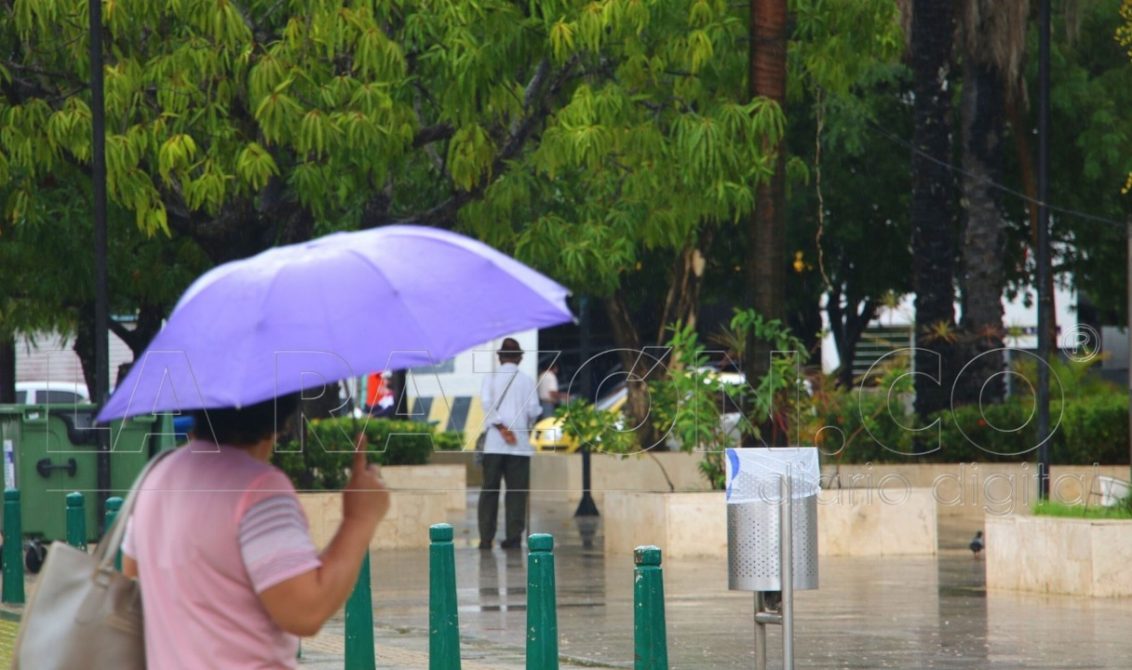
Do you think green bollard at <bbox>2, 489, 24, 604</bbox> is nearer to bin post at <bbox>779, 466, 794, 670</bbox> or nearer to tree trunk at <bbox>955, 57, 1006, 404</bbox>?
bin post at <bbox>779, 466, 794, 670</bbox>

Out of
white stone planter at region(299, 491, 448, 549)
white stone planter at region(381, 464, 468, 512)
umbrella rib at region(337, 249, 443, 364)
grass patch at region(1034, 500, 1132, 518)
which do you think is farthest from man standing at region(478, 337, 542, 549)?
umbrella rib at region(337, 249, 443, 364)

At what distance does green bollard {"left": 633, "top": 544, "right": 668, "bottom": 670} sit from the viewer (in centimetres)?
872

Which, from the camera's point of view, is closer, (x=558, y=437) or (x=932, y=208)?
(x=932, y=208)

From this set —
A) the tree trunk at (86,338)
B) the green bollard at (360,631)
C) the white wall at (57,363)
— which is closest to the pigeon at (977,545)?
the green bollard at (360,631)

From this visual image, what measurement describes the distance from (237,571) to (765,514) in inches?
171

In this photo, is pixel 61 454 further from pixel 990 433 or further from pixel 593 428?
pixel 990 433

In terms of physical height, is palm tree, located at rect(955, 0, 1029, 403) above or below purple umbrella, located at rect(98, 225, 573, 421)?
above

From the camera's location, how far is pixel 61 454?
56.7 feet

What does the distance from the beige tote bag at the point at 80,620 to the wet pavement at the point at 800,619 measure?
22.0ft

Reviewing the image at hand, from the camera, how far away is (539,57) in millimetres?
18781

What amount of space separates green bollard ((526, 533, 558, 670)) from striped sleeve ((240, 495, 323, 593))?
510 cm

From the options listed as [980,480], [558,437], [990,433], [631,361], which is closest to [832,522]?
[980,480]

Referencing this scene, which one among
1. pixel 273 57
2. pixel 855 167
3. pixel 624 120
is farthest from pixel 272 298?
pixel 855 167

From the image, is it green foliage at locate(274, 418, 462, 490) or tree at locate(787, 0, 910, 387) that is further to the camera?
→ tree at locate(787, 0, 910, 387)
